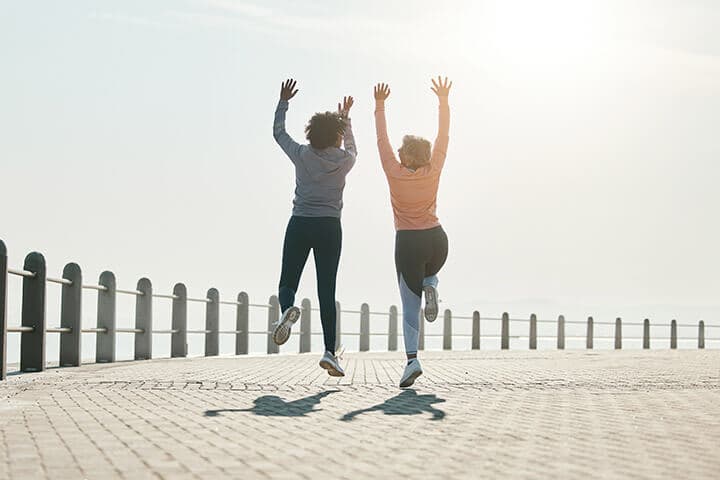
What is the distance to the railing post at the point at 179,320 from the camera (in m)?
22.0

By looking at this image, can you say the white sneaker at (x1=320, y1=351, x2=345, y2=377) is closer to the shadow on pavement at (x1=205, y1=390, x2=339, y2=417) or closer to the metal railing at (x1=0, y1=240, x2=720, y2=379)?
the shadow on pavement at (x1=205, y1=390, x2=339, y2=417)

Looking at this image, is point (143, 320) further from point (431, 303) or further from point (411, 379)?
point (411, 379)

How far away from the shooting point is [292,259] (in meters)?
10.6

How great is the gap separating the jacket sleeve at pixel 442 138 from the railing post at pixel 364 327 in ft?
70.2

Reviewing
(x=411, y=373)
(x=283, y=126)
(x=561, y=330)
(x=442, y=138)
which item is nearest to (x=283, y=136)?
(x=283, y=126)

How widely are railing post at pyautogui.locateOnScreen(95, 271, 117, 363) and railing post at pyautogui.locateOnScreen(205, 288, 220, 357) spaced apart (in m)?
5.87

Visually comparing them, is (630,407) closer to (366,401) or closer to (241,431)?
(366,401)

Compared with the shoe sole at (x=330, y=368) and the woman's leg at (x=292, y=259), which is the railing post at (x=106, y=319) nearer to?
the woman's leg at (x=292, y=259)

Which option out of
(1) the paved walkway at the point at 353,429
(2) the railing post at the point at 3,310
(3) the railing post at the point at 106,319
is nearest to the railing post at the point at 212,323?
(3) the railing post at the point at 106,319

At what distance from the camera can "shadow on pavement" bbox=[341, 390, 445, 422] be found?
8031 mm

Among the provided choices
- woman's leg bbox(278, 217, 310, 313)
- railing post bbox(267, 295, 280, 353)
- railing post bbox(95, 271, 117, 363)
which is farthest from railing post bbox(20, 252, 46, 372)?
railing post bbox(267, 295, 280, 353)

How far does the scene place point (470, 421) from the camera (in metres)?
7.60

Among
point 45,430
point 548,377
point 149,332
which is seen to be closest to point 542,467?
point 45,430

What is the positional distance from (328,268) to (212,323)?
1375 centimetres
